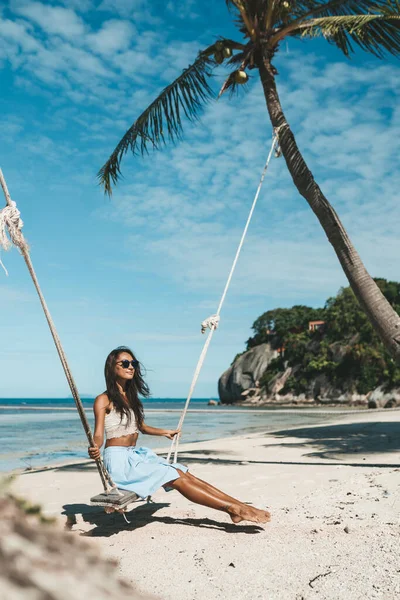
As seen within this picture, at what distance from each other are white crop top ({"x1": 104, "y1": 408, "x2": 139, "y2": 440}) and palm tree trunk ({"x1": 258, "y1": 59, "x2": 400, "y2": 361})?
3.22 metres

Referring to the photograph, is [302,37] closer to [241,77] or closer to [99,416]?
[241,77]

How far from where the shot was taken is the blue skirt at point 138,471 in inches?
178

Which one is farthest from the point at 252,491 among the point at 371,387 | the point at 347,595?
the point at 371,387

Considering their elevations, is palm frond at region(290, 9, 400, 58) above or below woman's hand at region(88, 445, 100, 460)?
above

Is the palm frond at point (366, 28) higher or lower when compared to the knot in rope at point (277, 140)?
higher

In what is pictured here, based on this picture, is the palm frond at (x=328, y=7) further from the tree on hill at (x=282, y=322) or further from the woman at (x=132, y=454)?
the tree on hill at (x=282, y=322)

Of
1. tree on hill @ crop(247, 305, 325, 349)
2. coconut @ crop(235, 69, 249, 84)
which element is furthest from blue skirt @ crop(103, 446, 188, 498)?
tree on hill @ crop(247, 305, 325, 349)

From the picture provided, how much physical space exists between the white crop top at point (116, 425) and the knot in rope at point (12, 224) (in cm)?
165

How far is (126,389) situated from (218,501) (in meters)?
1.32

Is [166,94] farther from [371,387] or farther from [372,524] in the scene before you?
[371,387]

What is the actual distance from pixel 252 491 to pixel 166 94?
5.61m

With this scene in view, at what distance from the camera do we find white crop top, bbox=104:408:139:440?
4.85 m

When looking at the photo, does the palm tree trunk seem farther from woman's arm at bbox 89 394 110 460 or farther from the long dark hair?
woman's arm at bbox 89 394 110 460

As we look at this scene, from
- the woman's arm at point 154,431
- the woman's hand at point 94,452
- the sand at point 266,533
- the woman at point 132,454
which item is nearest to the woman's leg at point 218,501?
the woman at point 132,454
